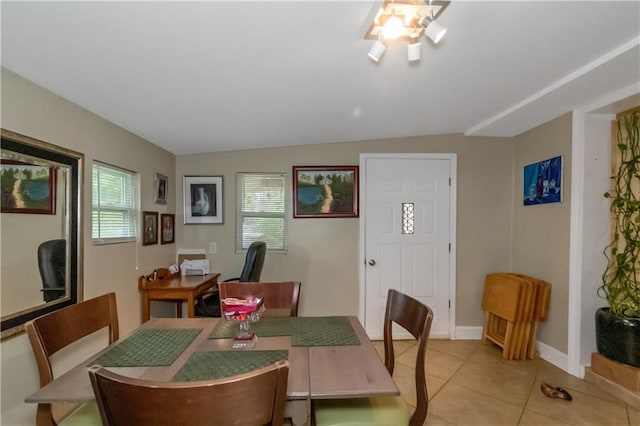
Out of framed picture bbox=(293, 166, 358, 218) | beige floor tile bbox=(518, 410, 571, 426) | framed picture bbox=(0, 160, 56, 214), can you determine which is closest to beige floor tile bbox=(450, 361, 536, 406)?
beige floor tile bbox=(518, 410, 571, 426)

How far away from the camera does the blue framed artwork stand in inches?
120

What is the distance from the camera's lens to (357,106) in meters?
2.66

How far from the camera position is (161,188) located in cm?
340

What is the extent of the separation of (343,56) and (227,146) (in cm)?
207

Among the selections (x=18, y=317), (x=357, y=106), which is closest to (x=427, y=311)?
(x=357, y=106)

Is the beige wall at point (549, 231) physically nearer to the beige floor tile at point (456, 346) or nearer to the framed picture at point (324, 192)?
the beige floor tile at point (456, 346)

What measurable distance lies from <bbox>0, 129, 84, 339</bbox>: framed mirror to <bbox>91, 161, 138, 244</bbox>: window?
25 cm

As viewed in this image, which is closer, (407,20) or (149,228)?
(407,20)

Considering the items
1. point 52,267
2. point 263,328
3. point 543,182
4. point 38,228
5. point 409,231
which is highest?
point 543,182

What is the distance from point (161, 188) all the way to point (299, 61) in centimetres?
221

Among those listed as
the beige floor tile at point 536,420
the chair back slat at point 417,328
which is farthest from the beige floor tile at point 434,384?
the chair back slat at point 417,328

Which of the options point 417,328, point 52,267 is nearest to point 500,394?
point 417,328

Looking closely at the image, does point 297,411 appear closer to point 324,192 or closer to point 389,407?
point 389,407

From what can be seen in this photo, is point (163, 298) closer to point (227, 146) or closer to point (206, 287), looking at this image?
point (206, 287)
